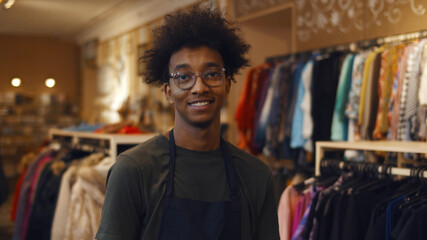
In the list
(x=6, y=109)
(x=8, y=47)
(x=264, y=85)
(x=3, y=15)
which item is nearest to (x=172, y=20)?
(x=3, y=15)

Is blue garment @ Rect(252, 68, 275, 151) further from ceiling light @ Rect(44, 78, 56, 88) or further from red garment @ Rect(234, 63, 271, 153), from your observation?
ceiling light @ Rect(44, 78, 56, 88)

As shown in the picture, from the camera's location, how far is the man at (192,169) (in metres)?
1.16

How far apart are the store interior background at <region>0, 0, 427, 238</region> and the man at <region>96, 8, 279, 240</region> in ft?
1.21

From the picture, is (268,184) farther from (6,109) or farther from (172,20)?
(6,109)

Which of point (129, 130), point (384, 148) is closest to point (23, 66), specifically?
point (129, 130)

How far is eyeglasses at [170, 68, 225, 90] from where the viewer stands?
1.24 metres

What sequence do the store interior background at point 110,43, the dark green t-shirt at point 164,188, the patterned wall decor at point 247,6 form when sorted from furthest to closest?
1. the patterned wall decor at point 247,6
2. the store interior background at point 110,43
3. the dark green t-shirt at point 164,188

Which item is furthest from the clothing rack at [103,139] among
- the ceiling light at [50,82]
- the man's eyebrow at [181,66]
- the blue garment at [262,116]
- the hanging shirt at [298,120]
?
the man's eyebrow at [181,66]

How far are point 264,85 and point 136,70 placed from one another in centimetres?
277

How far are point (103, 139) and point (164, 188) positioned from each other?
7.23 ft

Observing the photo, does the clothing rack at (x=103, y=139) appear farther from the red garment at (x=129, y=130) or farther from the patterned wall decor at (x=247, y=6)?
the patterned wall decor at (x=247, y=6)

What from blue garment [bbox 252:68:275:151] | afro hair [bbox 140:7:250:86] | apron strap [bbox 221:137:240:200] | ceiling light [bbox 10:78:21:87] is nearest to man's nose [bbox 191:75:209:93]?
afro hair [bbox 140:7:250:86]

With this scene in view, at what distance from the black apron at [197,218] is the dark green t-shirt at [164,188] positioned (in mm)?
18

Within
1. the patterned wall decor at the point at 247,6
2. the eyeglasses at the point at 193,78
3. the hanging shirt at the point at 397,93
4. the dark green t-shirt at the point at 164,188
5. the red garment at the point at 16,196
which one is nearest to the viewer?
the dark green t-shirt at the point at 164,188
